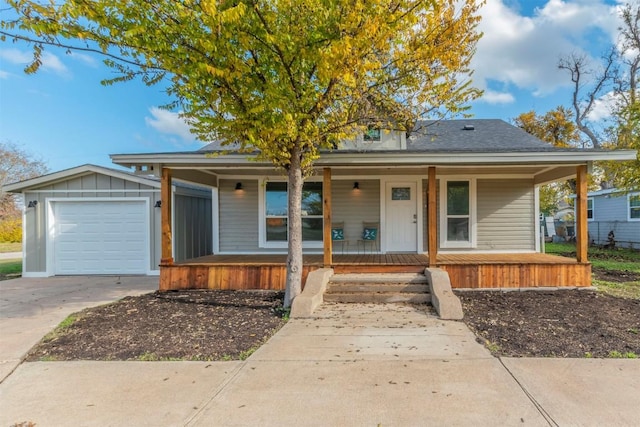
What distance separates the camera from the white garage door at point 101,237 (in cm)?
882

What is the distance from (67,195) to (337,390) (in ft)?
30.3

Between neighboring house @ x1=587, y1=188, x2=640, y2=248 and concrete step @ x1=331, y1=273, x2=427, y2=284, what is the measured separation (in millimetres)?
12473

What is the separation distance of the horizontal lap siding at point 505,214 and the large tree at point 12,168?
27.9 metres

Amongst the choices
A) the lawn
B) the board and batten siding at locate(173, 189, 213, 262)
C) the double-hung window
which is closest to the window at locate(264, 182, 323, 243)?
the double-hung window

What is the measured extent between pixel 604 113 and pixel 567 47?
426 centimetres

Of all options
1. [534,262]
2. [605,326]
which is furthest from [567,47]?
[605,326]

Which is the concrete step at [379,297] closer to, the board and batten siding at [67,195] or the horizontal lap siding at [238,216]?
the horizontal lap siding at [238,216]

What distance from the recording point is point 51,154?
26.0m

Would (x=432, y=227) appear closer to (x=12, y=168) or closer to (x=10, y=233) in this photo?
(x=10, y=233)

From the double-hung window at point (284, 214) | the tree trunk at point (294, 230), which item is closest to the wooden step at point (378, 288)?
the tree trunk at point (294, 230)

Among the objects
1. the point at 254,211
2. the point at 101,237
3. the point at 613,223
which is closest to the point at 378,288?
the point at 254,211

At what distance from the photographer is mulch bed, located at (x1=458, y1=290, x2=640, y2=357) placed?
12.2 feet

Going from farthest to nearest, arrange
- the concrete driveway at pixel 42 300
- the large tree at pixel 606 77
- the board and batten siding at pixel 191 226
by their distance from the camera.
A: 1. the large tree at pixel 606 77
2. the board and batten siding at pixel 191 226
3. the concrete driveway at pixel 42 300

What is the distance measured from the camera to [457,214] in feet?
28.5
